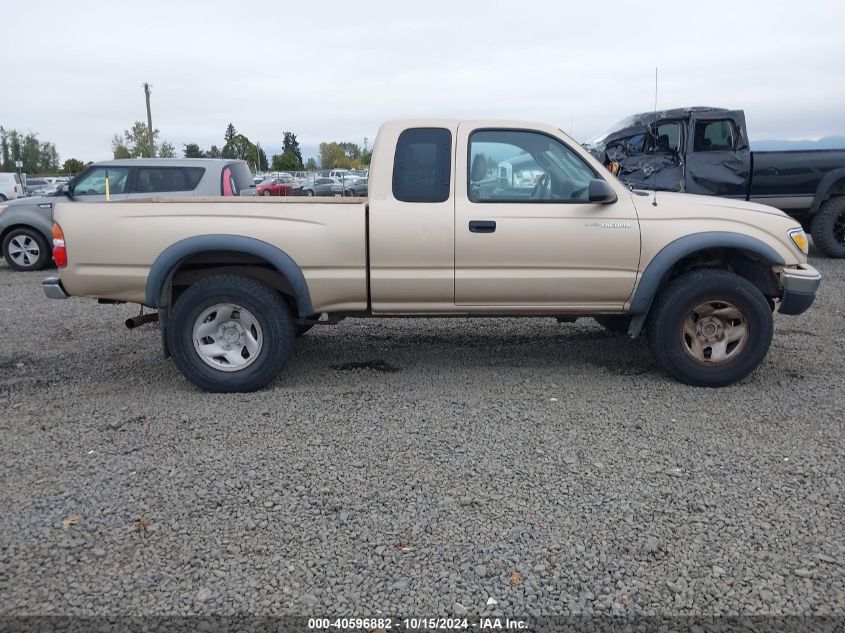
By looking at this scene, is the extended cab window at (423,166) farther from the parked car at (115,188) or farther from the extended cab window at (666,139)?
the extended cab window at (666,139)

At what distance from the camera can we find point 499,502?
3711 mm

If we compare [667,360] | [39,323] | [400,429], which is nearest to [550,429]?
[400,429]

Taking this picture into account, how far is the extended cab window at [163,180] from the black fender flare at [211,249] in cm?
639

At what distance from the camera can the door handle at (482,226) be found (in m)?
5.29

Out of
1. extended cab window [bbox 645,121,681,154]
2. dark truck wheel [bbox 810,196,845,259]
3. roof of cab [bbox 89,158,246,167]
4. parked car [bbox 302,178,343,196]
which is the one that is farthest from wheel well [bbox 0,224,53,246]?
parked car [bbox 302,178,343,196]

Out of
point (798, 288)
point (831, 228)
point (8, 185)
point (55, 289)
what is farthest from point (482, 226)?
point (8, 185)

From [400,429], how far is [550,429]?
90 cm

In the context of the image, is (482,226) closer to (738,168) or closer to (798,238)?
(798,238)

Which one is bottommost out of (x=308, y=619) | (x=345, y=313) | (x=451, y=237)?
(x=308, y=619)

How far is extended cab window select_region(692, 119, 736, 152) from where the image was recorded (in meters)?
11.6

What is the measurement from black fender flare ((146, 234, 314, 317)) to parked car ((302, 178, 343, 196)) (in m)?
29.7

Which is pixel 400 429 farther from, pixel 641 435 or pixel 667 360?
pixel 667 360

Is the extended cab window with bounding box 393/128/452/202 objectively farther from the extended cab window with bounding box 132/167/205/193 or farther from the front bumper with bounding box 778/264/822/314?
the extended cab window with bounding box 132/167/205/193

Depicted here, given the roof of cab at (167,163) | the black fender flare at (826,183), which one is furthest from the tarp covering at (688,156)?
the roof of cab at (167,163)
